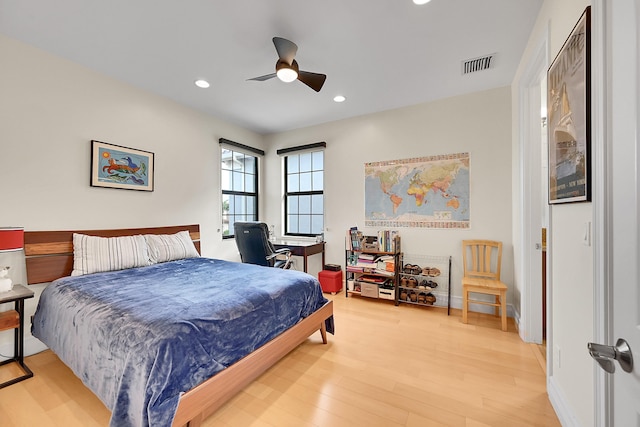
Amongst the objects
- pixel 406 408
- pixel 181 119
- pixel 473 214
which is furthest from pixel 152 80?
pixel 473 214

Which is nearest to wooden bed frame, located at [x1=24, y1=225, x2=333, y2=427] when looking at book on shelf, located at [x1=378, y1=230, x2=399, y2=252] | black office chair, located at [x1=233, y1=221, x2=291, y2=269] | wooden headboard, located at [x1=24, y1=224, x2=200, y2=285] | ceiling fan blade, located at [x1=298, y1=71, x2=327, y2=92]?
wooden headboard, located at [x1=24, y1=224, x2=200, y2=285]

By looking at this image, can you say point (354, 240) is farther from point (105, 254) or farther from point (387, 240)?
point (105, 254)

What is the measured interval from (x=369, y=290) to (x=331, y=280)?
60 centimetres

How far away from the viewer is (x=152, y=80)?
2879 mm

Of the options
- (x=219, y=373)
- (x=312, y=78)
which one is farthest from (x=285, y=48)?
A: (x=219, y=373)

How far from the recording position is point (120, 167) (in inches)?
114

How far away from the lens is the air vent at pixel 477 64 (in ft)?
8.16

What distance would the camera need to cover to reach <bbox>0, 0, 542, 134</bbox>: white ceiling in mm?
1880

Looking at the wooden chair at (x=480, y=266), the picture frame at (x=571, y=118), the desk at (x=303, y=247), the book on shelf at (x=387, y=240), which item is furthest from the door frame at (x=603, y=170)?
the desk at (x=303, y=247)

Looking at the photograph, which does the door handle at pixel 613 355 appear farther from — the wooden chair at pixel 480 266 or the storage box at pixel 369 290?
the storage box at pixel 369 290

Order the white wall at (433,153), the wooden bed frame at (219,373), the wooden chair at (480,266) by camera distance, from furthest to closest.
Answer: the white wall at (433,153), the wooden chair at (480,266), the wooden bed frame at (219,373)

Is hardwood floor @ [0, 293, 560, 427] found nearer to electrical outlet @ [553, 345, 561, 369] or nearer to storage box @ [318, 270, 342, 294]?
electrical outlet @ [553, 345, 561, 369]

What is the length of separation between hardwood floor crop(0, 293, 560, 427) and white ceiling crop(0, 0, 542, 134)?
2691mm

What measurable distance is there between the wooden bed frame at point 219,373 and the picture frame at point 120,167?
0.52 meters
